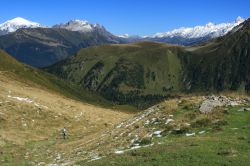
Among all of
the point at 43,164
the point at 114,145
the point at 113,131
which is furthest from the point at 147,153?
the point at 113,131

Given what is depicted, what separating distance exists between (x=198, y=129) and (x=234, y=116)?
3156 millimetres

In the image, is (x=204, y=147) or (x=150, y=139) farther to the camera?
(x=150, y=139)

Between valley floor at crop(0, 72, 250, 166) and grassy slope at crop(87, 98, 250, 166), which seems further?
valley floor at crop(0, 72, 250, 166)

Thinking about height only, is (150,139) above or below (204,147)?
below

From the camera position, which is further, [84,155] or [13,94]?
[13,94]

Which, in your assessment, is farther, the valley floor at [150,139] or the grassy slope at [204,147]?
the valley floor at [150,139]

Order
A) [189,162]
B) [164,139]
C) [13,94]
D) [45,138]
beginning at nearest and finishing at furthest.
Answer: [189,162] → [164,139] → [45,138] → [13,94]

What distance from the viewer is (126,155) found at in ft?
79.5

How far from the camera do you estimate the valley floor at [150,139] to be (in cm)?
2247

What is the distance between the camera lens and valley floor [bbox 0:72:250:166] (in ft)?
73.7

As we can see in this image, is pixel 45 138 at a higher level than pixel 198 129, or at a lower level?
lower

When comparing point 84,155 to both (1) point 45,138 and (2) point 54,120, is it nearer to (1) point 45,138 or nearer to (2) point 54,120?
(1) point 45,138

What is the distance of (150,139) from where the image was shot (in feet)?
92.7

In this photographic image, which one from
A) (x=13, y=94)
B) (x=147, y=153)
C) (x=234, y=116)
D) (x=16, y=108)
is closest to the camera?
(x=147, y=153)
